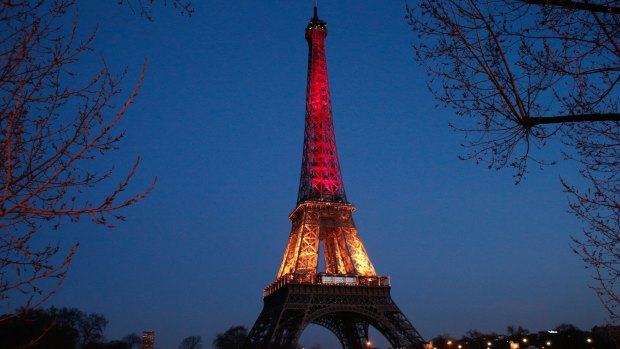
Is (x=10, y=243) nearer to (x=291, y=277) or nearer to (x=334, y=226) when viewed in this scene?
(x=291, y=277)

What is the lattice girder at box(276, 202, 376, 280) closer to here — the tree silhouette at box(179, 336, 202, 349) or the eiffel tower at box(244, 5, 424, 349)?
the eiffel tower at box(244, 5, 424, 349)

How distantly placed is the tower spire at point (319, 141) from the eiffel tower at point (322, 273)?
11cm

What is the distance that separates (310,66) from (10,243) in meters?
56.8

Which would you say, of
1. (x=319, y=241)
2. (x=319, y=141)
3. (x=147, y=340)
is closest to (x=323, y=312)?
(x=319, y=241)

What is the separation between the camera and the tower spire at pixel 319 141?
182 ft

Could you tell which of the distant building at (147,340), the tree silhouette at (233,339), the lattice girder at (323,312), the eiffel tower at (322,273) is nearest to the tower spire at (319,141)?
the eiffel tower at (322,273)

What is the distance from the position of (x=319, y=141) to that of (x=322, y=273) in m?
15.8

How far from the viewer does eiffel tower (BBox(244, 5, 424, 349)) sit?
46219 mm

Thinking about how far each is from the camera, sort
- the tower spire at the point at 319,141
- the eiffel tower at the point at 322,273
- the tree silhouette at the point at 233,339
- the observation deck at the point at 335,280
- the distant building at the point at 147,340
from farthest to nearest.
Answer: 1. the tree silhouette at the point at 233,339
2. the distant building at the point at 147,340
3. the tower spire at the point at 319,141
4. the observation deck at the point at 335,280
5. the eiffel tower at the point at 322,273

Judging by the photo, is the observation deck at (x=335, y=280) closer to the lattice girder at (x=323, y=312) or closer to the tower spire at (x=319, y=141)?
the lattice girder at (x=323, y=312)

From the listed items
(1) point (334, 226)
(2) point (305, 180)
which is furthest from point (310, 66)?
(1) point (334, 226)

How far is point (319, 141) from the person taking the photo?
57688 millimetres

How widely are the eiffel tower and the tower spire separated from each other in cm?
11

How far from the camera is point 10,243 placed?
6.27 m
